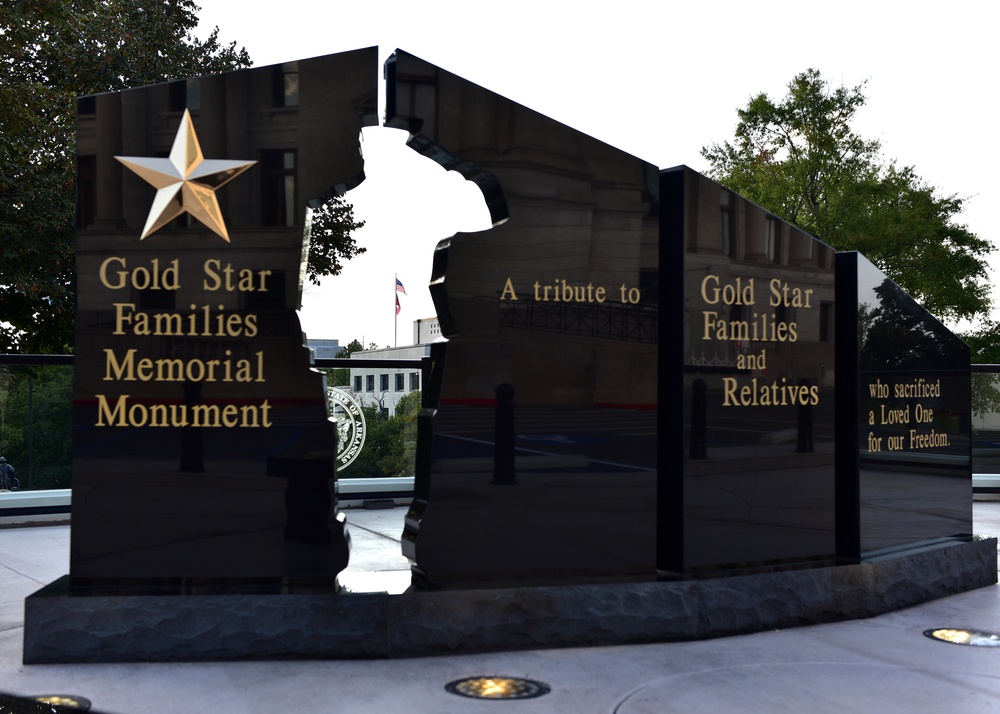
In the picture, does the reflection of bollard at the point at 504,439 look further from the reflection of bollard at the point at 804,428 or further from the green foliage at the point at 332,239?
the green foliage at the point at 332,239

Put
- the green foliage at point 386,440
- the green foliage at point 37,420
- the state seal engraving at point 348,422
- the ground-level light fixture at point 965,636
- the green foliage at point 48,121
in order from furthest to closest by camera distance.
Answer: the green foliage at point 48,121, the green foliage at point 386,440, the state seal engraving at point 348,422, the green foliage at point 37,420, the ground-level light fixture at point 965,636

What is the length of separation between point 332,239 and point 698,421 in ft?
73.1

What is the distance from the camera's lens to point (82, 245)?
5.44 m

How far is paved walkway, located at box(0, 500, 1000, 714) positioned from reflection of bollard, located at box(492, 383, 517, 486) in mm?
858

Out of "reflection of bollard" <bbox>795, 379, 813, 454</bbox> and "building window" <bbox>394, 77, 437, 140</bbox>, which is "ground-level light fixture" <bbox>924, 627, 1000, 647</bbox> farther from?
"building window" <bbox>394, 77, 437, 140</bbox>

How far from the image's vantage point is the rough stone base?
17.1ft

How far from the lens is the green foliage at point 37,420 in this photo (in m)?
10.3

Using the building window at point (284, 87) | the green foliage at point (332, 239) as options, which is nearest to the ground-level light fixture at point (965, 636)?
the building window at point (284, 87)

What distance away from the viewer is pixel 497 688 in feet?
15.9

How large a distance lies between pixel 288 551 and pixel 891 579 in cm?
406

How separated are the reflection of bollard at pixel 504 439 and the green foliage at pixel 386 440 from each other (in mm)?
5759

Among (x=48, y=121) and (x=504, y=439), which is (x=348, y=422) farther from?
(x=48, y=121)

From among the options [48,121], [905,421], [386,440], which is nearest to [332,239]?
[48,121]

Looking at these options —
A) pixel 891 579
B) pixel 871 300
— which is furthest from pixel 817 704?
pixel 871 300
